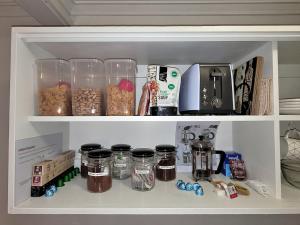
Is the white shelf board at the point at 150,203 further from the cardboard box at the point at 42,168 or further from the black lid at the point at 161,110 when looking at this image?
the black lid at the point at 161,110

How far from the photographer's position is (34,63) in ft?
2.79

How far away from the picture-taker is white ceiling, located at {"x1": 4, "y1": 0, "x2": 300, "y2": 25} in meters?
A: 1.14

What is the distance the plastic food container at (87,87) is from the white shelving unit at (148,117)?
56mm

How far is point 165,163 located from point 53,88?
1.89 ft

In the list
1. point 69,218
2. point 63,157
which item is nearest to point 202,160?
point 63,157

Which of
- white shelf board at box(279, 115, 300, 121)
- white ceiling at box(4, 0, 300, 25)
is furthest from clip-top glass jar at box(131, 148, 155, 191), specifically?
white ceiling at box(4, 0, 300, 25)

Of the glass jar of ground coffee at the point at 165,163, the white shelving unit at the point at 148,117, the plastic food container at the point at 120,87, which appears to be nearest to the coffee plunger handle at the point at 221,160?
the white shelving unit at the point at 148,117

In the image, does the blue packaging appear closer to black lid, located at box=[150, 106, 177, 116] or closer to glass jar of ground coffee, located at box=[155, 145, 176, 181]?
glass jar of ground coffee, located at box=[155, 145, 176, 181]

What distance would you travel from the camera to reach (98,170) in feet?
2.76

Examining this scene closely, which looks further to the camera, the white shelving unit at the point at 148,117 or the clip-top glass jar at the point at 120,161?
the clip-top glass jar at the point at 120,161

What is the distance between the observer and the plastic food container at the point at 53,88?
83 cm

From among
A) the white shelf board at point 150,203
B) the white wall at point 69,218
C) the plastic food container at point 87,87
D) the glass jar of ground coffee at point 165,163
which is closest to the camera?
the white shelf board at point 150,203

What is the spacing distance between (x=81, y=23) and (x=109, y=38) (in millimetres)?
557

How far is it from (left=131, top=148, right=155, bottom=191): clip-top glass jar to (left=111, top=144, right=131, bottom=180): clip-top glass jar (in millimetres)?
135
